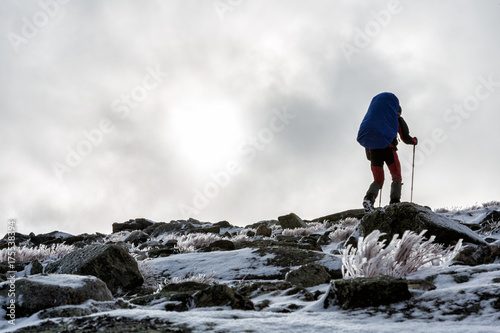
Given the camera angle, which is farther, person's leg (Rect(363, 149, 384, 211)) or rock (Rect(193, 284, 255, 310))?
person's leg (Rect(363, 149, 384, 211))

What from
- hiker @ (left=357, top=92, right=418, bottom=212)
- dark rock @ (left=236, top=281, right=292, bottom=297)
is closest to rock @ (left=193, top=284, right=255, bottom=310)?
dark rock @ (left=236, top=281, right=292, bottom=297)

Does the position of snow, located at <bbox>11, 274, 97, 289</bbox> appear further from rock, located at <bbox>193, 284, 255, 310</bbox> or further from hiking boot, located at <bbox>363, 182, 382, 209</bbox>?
hiking boot, located at <bbox>363, 182, 382, 209</bbox>

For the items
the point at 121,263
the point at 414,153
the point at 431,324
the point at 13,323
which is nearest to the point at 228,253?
the point at 121,263

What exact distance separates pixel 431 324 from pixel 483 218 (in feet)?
29.2

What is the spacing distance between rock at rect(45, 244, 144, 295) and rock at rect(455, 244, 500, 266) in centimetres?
307

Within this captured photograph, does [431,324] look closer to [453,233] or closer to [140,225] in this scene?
[453,233]

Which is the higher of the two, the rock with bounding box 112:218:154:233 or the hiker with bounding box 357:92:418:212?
the rock with bounding box 112:218:154:233

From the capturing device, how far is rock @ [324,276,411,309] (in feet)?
5.49

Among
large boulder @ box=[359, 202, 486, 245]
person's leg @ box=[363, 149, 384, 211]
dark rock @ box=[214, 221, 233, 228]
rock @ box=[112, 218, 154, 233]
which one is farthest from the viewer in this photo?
rock @ box=[112, 218, 154, 233]

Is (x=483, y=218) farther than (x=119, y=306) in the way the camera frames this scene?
Yes

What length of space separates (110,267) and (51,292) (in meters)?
1.68

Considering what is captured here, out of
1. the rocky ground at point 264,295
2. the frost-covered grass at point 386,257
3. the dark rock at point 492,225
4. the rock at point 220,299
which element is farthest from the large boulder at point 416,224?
the dark rock at point 492,225

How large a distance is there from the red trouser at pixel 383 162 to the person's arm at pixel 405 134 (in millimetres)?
733

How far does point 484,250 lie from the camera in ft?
10.2
